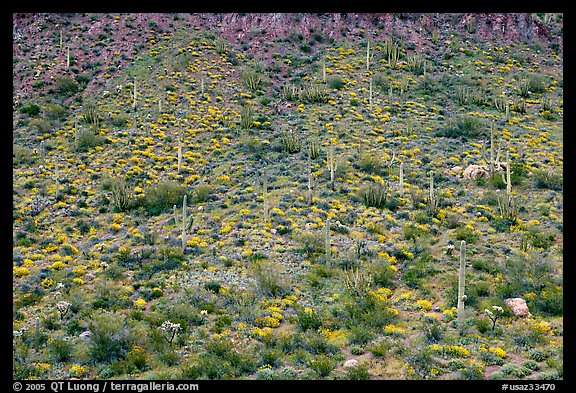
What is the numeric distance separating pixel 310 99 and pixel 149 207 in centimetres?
1401

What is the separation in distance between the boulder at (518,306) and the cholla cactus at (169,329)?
9.62 metres

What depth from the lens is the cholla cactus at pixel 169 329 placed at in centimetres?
1459

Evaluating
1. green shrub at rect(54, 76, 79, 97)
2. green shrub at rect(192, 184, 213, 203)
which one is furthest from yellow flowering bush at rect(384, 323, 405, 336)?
green shrub at rect(54, 76, 79, 97)

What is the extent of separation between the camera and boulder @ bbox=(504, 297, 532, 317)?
15.8m

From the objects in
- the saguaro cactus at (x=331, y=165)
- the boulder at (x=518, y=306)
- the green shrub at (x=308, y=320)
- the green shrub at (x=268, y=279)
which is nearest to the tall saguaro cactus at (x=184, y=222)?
the green shrub at (x=268, y=279)

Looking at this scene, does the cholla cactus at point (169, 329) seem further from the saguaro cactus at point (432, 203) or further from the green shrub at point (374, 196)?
the saguaro cactus at point (432, 203)

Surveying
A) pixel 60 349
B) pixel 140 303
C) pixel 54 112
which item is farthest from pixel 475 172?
pixel 54 112

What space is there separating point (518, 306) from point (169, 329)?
33.0 feet

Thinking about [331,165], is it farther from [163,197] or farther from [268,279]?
[268,279]

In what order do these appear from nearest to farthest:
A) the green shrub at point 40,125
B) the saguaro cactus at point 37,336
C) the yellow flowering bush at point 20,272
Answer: the saguaro cactus at point 37,336 → the yellow flowering bush at point 20,272 → the green shrub at point 40,125

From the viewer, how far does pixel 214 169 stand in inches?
1056

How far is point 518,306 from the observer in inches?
632
